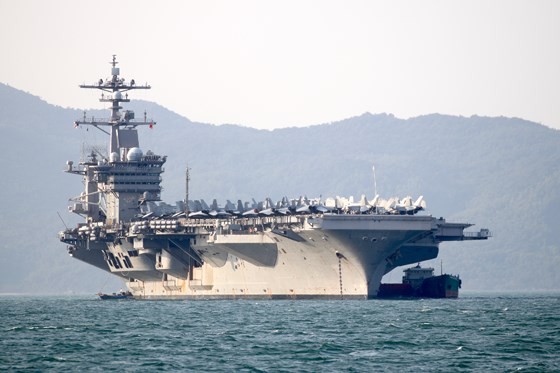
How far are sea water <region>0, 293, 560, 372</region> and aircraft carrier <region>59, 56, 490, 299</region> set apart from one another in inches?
118

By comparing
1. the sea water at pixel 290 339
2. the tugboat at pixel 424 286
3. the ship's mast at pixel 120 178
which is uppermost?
the ship's mast at pixel 120 178

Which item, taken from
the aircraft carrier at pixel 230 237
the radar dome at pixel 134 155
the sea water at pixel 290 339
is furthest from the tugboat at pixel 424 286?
the radar dome at pixel 134 155

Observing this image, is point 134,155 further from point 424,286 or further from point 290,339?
point 290,339

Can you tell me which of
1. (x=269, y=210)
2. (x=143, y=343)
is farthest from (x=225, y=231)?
(x=143, y=343)

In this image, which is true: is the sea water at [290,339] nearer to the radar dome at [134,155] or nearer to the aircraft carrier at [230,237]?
the aircraft carrier at [230,237]

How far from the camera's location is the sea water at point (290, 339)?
4066 cm

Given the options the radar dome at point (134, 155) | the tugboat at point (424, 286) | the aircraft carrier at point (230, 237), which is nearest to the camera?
the aircraft carrier at point (230, 237)

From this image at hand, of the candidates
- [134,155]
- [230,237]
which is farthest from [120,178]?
[230,237]

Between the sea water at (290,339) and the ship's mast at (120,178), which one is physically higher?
the ship's mast at (120,178)

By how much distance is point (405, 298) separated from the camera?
81188mm

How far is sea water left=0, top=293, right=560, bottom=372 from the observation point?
133ft

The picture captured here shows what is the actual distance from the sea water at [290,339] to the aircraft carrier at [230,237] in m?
3.00

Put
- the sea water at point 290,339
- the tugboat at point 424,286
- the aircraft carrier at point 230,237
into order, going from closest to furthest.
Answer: the sea water at point 290,339
the aircraft carrier at point 230,237
the tugboat at point 424,286

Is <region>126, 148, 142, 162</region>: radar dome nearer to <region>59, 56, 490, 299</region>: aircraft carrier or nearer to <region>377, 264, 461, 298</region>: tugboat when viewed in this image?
<region>59, 56, 490, 299</region>: aircraft carrier
